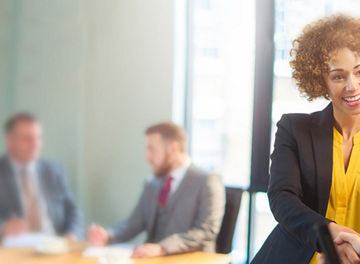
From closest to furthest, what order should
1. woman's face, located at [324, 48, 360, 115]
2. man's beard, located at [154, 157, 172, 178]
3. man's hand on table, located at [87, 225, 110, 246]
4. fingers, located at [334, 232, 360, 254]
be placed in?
fingers, located at [334, 232, 360, 254], woman's face, located at [324, 48, 360, 115], man's hand on table, located at [87, 225, 110, 246], man's beard, located at [154, 157, 172, 178]

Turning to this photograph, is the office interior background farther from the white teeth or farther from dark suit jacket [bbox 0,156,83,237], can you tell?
the white teeth

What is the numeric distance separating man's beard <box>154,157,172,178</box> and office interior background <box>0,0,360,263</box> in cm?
20

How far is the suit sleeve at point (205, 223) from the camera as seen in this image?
5.54ft

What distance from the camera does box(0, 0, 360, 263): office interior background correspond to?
199 centimetres

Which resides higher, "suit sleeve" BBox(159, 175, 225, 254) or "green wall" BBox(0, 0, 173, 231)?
"green wall" BBox(0, 0, 173, 231)

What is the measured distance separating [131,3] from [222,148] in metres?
0.81

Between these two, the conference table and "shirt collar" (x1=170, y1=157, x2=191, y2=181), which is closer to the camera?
the conference table

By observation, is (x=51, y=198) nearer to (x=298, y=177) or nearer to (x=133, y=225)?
(x=133, y=225)

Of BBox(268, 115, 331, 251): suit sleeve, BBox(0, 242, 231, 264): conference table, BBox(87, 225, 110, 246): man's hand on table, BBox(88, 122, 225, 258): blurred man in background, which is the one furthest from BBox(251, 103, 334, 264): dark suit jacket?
BBox(87, 225, 110, 246): man's hand on table

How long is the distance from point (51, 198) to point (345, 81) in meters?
1.37

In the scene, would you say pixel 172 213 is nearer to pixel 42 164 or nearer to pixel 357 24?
pixel 42 164

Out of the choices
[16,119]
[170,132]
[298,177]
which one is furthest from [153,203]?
[298,177]

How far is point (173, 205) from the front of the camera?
1.88 metres

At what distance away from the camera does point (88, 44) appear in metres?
2.09
